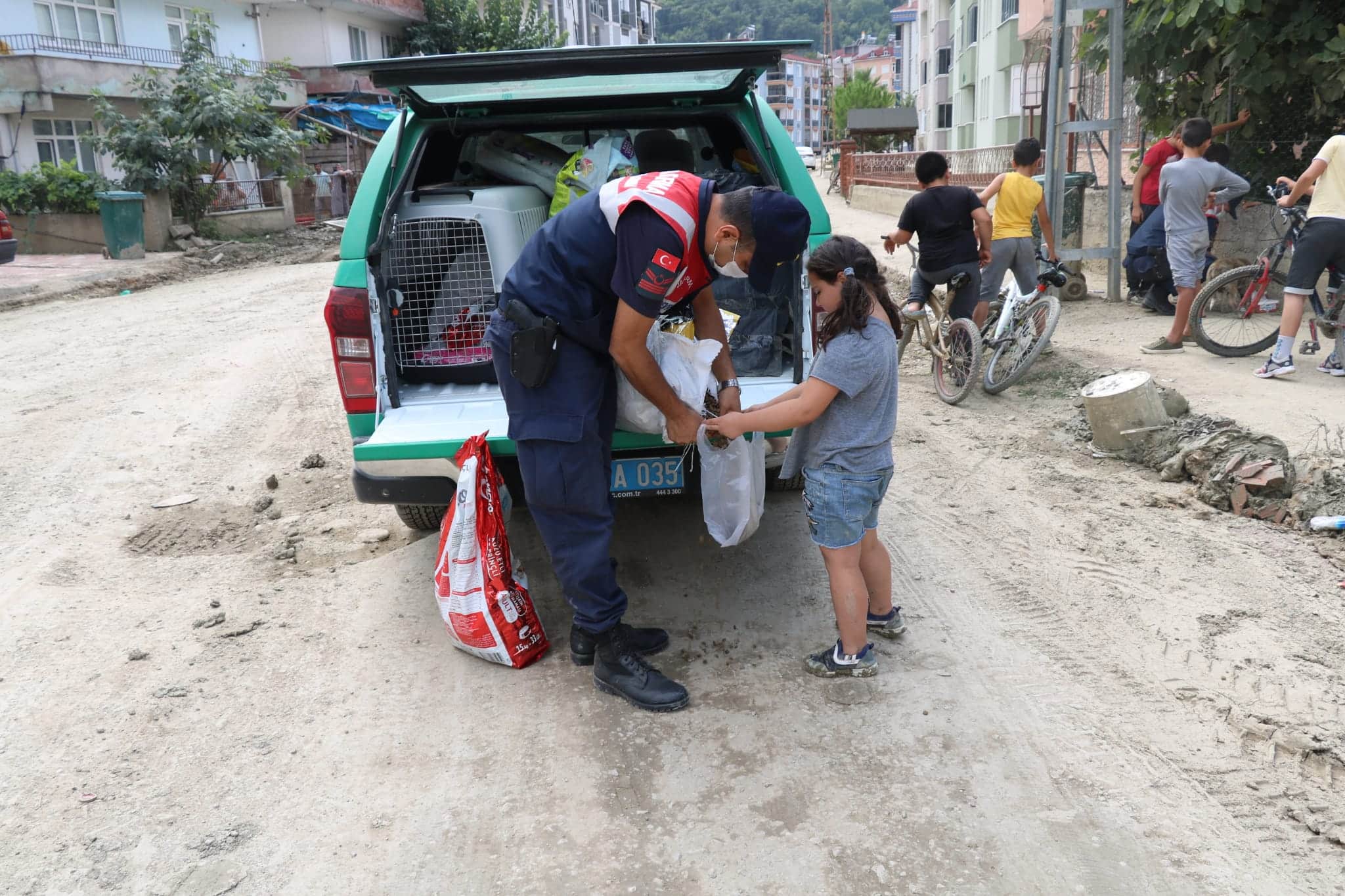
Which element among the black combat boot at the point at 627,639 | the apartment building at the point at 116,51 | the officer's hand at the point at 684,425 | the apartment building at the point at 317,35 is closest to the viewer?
the officer's hand at the point at 684,425

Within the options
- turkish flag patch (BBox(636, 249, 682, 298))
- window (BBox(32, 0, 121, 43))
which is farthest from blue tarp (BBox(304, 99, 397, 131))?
turkish flag patch (BBox(636, 249, 682, 298))

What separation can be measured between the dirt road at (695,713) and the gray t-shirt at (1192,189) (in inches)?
138

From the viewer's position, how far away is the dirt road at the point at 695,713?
2.56 m

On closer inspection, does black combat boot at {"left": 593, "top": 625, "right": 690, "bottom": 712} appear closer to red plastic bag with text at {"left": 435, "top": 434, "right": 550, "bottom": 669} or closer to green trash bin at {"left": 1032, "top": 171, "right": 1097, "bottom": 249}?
red plastic bag with text at {"left": 435, "top": 434, "right": 550, "bottom": 669}

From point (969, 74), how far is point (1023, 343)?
3252 centimetres

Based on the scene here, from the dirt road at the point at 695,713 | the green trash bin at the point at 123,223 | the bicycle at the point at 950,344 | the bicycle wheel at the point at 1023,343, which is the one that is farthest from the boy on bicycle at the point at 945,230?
the green trash bin at the point at 123,223

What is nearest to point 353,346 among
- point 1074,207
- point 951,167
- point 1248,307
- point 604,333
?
point 604,333

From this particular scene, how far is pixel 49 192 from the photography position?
1853 cm

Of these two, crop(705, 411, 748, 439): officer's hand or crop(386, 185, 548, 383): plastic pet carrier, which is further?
crop(386, 185, 548, 383): plastic pet carrier

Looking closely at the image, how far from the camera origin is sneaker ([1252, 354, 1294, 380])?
270 inches

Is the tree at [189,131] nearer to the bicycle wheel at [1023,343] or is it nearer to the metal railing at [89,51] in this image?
the metal railing at [89,51]

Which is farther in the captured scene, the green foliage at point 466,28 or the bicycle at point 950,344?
the green foliage at point 466,28

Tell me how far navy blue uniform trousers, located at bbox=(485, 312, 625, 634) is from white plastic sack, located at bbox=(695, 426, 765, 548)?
0.34 metres

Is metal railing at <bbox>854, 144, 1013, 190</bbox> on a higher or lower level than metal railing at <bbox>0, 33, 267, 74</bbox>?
lower
